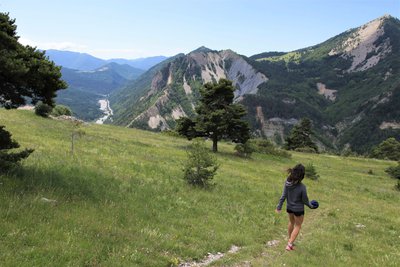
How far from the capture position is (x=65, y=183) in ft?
52.7

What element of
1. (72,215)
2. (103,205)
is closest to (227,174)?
(103,205)

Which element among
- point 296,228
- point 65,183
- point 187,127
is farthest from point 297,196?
point 187,127

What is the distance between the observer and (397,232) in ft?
68.1

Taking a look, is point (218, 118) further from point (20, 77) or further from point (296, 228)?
point (20, 77)

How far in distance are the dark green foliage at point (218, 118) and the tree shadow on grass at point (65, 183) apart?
97.7 ft

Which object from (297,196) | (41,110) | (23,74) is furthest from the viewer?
(41,110)

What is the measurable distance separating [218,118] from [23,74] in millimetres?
36793

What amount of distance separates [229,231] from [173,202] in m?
3.60

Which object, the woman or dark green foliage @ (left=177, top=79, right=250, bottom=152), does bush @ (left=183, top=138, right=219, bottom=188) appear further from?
dark green foliage @ (left=177, top=79, right=250, bottom=152)

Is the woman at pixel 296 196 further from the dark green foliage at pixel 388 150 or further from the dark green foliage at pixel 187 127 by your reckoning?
the dark green foliage at pixel 388 150

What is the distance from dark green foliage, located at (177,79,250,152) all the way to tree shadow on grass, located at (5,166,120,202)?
29777 millimetres

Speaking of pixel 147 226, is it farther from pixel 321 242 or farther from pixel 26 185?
pixel 321 242

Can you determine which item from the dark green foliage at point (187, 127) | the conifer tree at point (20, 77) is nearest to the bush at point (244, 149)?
the dark green foliage at point (187, 127)

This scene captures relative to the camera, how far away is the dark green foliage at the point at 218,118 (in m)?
48.5
